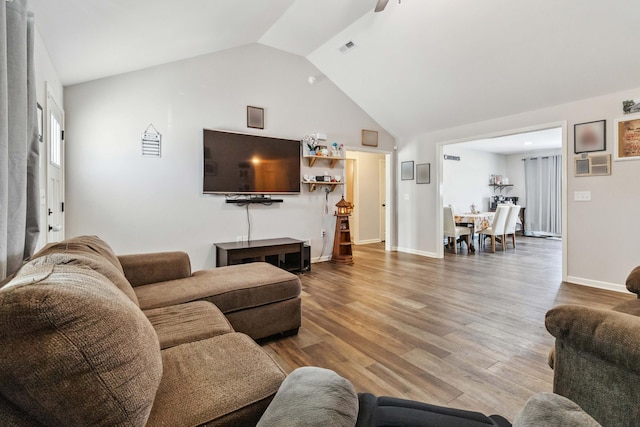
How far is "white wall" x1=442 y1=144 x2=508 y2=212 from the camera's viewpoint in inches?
309

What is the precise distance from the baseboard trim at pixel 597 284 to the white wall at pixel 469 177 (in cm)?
409

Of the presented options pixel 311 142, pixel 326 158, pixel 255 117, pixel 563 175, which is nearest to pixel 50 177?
pixel 255 117

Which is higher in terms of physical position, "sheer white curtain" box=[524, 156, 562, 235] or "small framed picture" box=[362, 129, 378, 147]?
"small framed picture" box=[362, 129, 378, 147]

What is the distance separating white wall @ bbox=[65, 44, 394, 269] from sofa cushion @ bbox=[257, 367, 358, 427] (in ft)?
11.3

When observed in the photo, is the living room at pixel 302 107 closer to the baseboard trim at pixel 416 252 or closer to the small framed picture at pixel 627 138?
the small framed picture at pixel 627 138

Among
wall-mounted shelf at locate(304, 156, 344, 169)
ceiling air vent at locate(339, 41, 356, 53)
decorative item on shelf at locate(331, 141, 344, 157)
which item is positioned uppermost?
ceiling air vent at locate(339, 41, 356, 53)

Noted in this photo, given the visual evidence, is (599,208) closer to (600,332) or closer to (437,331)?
(437,331)

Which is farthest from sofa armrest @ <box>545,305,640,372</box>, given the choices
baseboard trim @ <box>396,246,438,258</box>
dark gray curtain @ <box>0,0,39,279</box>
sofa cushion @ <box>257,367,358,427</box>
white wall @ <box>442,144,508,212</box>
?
white wall @ <box>442,144,508,212</box>

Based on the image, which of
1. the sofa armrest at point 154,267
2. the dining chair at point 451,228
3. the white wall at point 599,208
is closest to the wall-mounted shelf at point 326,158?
the dining chair at point 451,228

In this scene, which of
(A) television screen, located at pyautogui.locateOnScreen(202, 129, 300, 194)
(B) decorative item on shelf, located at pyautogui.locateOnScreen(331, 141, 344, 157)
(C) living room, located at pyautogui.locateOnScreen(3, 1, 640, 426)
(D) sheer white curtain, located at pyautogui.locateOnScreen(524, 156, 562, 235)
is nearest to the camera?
(C) living room, located at pyautogui.locateOnScreen(3, 1, 640, 426)

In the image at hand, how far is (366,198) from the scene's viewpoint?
23.4 ft

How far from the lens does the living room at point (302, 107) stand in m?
3.21

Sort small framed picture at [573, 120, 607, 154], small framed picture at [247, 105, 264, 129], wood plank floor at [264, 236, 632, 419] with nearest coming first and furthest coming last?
wood plank floor at [264, 236, 632, 419] → small framed picture at [573, 120, 607, 154] → small framed picture at [247, 105, 264, 129]

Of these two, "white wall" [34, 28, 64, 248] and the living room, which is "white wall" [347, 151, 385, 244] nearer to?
the living room
